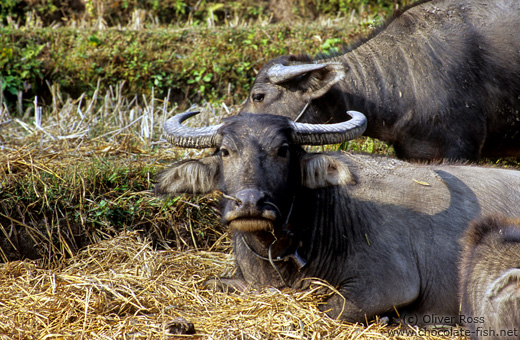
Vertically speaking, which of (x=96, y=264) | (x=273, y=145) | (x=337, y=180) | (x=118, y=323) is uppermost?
(x=273, y=145)

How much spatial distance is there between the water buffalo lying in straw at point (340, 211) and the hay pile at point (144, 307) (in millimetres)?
215

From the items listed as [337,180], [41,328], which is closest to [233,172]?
[337,180]

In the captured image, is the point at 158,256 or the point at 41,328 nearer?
the point at 41,328

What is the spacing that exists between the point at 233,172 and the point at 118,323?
117 centimetres

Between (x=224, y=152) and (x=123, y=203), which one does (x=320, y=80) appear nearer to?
(x=224, y=152)

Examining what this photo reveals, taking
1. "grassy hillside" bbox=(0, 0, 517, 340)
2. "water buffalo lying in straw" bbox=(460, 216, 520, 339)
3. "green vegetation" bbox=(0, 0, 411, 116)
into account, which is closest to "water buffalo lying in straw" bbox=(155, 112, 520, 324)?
"grassy hillside" bbox=(0, 0, 517, 340)

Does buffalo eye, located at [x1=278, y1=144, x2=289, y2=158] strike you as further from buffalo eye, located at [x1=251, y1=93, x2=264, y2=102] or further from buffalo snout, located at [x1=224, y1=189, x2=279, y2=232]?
buffalo eye, located at [x1=251, y1=93, x2=264, y2=102]

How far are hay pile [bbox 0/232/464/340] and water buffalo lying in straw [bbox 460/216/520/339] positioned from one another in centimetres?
56

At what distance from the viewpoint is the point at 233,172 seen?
372cm

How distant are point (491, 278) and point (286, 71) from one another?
9.10ft

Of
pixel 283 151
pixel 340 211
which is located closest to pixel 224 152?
pixel 283 151

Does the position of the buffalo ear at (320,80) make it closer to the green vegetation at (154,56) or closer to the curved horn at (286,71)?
the curved horn at (286,71)

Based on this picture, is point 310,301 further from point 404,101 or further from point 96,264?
point 404,101

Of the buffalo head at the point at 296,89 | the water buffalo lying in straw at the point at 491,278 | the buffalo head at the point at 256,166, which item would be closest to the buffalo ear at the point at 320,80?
the buffalo head at the point at 296,89
